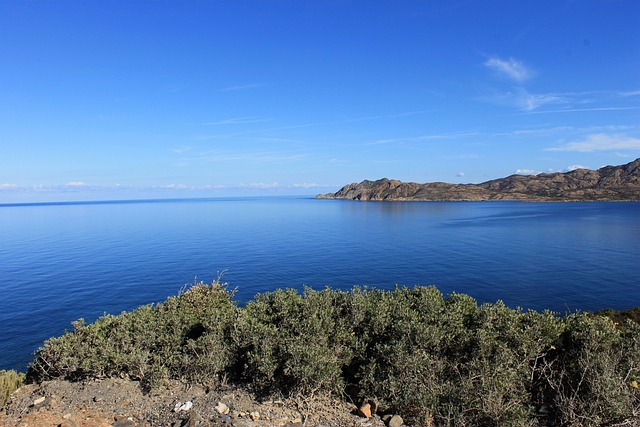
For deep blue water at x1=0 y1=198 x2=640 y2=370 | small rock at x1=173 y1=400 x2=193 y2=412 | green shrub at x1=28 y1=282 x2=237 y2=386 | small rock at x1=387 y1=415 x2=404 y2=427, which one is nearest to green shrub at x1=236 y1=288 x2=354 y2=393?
green shrub at x1=28 y1=282 x2=237 y2=386

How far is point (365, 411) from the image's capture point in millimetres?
10164

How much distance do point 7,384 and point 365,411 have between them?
11.4 metres

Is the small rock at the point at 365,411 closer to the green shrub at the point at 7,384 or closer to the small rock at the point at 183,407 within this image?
Answer: the small rock at the point at 183,407

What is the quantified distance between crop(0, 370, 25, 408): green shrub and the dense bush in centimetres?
64

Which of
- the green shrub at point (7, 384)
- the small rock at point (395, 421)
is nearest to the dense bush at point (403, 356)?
the small rock at point (395, 421)

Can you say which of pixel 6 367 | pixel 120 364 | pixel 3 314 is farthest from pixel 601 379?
pixel 3 314

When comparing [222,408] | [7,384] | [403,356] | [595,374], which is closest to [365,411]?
[403,356]

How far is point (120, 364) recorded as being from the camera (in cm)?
1162

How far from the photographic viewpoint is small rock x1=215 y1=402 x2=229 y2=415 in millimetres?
10017

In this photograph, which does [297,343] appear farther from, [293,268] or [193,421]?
[293,268]

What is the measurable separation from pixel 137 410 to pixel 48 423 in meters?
2.13

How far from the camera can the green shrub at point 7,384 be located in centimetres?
1088

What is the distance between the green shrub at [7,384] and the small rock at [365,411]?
35.4 feet

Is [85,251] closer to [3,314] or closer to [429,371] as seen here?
[3,314]
